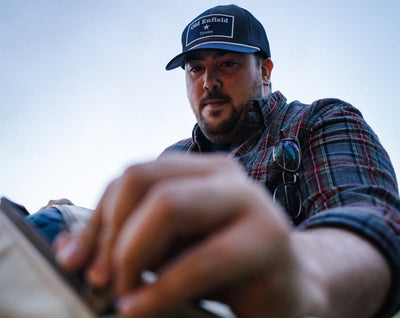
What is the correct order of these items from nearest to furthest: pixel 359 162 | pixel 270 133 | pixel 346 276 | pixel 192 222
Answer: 1. pixel 192 222
2. pixel 346 276
3. pixel 359 162
4. pixel 270 133

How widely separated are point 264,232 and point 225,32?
136 cm

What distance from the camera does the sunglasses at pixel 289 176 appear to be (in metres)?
0.95

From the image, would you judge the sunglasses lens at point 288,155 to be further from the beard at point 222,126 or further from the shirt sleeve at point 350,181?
the beard at point 222,126

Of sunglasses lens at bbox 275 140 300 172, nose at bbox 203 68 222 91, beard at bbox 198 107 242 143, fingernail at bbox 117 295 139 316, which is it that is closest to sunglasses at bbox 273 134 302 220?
sunglasses lens at bbox 275 140 300 172

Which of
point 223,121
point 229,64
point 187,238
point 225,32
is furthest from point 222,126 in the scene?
point 187,238

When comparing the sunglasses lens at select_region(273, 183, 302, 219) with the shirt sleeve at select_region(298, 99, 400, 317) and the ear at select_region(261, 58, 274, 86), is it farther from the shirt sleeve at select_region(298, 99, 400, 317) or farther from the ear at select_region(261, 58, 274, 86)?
the ear at select_region(261, 58, 274, 86)

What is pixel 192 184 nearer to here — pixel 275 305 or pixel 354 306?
pixel 275 305

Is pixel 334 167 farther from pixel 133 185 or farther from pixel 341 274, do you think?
pixel 133 185

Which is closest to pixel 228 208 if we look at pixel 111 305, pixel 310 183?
pixel 111 305

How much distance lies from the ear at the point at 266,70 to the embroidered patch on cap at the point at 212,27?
29 cm

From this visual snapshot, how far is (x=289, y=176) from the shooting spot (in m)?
0.99

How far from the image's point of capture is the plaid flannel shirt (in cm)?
52

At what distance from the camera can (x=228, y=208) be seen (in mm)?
226

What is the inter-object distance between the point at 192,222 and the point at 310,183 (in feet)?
2.55
